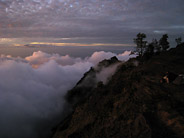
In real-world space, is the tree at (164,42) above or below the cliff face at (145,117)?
above

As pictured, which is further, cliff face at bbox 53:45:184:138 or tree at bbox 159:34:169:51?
tree at bbox 159:34:169:51

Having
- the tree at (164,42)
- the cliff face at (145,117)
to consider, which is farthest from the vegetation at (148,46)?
the cliff face at (145,117)

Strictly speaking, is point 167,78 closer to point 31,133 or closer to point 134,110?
point 134,110

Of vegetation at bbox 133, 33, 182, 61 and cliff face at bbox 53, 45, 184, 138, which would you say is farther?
vegetation at bbox 133, 33, 182, 61

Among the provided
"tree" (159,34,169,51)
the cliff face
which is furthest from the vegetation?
the cliff face

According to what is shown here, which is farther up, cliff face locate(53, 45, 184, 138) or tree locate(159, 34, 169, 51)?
tree locate(159, 34, 169, 51)

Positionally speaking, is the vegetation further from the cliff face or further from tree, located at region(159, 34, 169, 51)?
the cliff face

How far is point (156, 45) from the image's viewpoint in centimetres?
5538

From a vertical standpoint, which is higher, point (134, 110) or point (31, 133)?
point (134, 110)

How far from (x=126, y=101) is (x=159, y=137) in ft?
22.8

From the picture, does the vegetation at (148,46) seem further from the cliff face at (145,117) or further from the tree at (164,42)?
the cliff face at (145,117)

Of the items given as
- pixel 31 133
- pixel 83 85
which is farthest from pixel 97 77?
pixel 31 133

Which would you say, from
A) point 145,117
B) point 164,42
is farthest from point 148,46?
point 145,117

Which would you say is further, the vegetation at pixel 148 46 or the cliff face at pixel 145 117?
the vegetation at pixel 148 46
